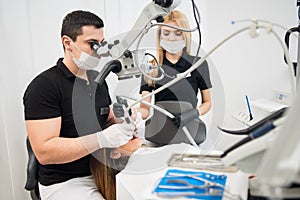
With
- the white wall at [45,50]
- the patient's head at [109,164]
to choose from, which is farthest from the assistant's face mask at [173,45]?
the patient's head at [109,164]

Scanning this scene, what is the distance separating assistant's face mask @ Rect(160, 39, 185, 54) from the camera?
189 centimetres

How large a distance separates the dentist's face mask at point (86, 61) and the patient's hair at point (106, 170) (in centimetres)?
40

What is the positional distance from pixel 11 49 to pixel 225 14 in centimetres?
168

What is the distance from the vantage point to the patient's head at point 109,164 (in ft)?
4.08

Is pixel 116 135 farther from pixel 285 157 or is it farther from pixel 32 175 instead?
Result: pixel 285 157

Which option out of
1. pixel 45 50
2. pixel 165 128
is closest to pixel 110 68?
pixel 165 128

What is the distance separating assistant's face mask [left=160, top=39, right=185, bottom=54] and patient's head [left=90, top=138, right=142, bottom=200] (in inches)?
32.1

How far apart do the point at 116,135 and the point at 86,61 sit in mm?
376

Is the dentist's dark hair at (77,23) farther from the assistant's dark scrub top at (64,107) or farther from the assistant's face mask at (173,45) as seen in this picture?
the assistant's face mask at (173,45)

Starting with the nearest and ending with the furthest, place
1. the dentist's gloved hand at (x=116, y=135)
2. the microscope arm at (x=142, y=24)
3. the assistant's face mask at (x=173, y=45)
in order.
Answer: the microscope arm at (x=142, y=24), the dentist's gloved hand at (x=116, y=135), the assistant's face mask at (x=173, y=45)

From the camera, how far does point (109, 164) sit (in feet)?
4.21

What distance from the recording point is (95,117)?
150cm

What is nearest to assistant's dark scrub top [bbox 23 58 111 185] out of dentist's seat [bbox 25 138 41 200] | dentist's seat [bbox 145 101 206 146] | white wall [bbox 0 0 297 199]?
dentist's seat [bbox 25 138 41 200]

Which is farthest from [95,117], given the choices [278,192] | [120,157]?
[278,192]
